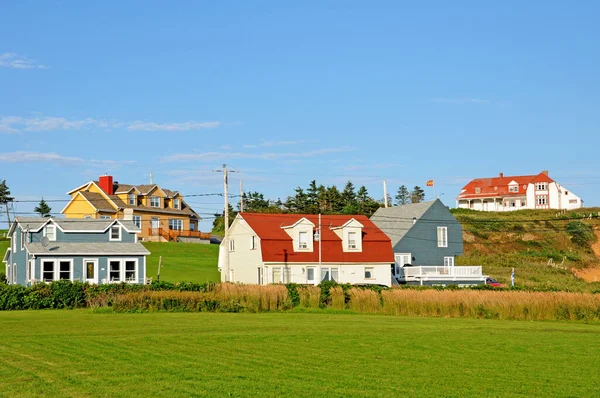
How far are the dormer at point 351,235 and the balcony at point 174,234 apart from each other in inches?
1333

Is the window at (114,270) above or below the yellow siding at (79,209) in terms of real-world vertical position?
below

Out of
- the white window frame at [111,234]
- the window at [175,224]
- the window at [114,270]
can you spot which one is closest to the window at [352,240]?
the white window frame at [111,234]

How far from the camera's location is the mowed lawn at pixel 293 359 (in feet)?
48.9

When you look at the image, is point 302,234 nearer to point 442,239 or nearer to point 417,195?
point 442,239

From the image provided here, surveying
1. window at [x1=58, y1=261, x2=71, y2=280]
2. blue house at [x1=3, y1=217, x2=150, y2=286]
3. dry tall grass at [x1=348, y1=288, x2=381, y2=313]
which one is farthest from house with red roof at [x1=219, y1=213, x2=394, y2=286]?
dry tall grass at [x1=348, y1=288, x2=381, y2=313]

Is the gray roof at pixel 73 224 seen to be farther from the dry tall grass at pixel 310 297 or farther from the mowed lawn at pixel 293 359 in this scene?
the mowed lawn at pixel 293 359

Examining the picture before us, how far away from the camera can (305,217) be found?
60844mm

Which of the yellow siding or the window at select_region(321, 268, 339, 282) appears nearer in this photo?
the window at select_region(321, 268, 339, 282)

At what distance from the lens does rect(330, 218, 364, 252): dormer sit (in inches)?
2328

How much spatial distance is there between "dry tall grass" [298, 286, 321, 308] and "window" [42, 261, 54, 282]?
67.2ft

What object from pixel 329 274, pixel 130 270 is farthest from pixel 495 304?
pixel 130 270

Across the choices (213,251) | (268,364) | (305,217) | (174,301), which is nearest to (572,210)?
(213,251)

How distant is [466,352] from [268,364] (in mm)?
6060

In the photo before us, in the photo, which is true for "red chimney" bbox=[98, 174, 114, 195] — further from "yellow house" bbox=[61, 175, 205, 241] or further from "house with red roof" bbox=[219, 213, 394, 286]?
"house with red roof" bbox=[219, 213, 394, 286]
